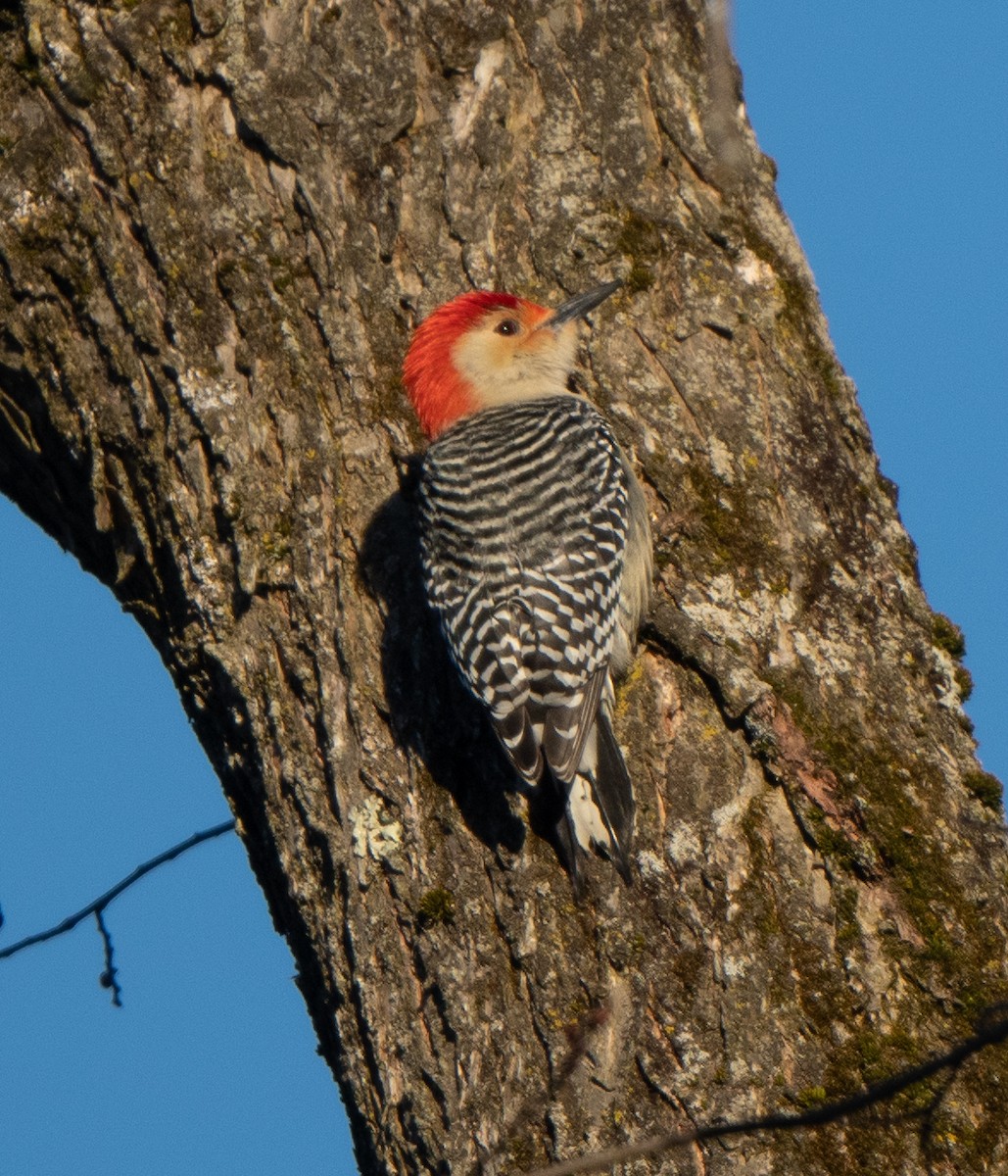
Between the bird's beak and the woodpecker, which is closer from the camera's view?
the woodpecker

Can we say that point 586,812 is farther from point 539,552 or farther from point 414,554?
point 539,552

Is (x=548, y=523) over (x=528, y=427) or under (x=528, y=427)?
under

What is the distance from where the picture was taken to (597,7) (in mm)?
4598

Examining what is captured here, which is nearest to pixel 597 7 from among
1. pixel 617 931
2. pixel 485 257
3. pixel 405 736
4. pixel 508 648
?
pixel 485 257

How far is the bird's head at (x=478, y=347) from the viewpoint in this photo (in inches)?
178

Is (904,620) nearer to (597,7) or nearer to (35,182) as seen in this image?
(597,7)

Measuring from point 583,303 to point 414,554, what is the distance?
887 millimetres

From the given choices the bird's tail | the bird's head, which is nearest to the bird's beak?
the bird's head

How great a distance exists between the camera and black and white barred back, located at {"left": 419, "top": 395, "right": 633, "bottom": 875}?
4.00 m

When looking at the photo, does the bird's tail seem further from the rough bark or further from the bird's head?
the bird's head

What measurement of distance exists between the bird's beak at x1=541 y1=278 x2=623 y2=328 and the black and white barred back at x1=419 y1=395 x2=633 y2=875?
0.87ft

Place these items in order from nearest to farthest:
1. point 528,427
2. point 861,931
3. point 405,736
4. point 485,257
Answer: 1. point 861,931
2. point 405,736
3. point 485,257
4. point 528,427

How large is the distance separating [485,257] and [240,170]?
0.76m

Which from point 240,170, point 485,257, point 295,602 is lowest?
point 295,602
